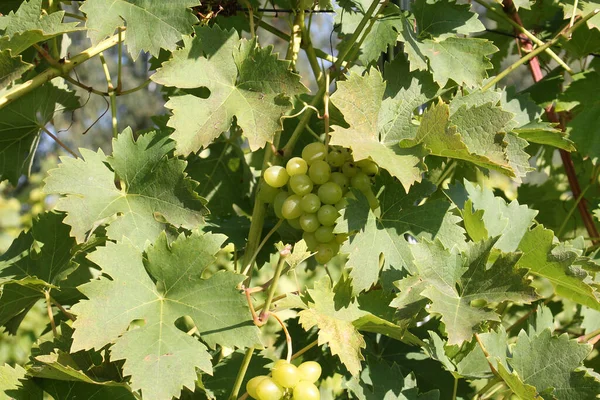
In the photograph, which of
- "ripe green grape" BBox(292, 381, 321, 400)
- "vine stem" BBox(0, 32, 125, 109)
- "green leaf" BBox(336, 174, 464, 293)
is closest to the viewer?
"ripe green grape" BBox(292, 381, 321, 400)

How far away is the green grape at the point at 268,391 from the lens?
0.93 metres

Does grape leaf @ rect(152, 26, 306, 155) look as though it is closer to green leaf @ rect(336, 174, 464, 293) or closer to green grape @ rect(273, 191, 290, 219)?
green grape @ rect(273, 191, 290, 219)

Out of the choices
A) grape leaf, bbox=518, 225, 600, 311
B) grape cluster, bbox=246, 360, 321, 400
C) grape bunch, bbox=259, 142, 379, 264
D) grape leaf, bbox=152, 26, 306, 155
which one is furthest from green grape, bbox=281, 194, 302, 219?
grape leaf, bbox=518, 225, 600, 311

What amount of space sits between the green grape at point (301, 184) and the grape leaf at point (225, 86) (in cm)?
8

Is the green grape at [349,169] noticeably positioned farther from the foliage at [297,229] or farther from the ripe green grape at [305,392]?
the ripe green grape at [305,392]

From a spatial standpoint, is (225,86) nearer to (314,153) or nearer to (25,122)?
(314,153)

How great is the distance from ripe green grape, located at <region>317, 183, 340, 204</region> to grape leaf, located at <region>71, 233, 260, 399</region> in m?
0.20

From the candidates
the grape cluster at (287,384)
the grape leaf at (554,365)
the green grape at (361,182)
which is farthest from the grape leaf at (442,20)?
the grape cluster at (287,384)

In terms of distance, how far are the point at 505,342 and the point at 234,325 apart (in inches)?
18.4

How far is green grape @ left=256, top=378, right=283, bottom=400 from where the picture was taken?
935mm

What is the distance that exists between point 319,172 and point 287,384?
35 cm

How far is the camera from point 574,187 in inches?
68.7

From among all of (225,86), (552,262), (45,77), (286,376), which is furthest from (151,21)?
(552,262)

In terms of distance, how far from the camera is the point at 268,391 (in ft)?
3.07
